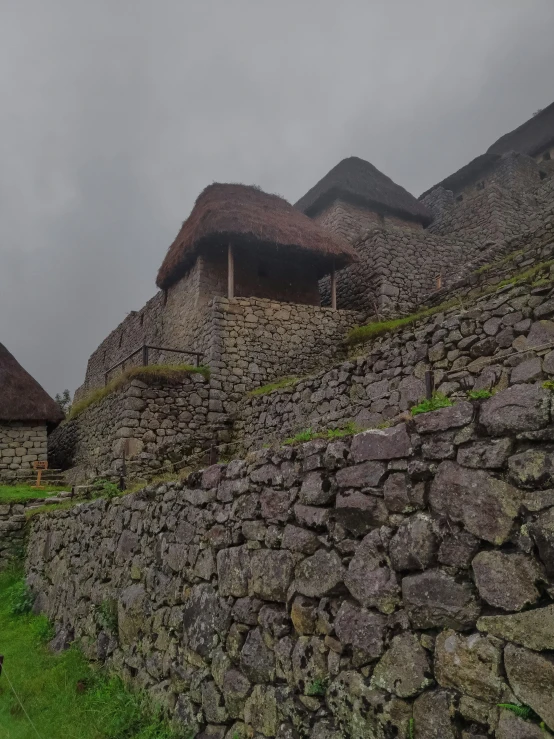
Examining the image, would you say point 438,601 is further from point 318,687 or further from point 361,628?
point 318,687

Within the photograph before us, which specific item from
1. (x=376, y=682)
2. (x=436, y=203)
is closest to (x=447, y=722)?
(x=376, y=682)

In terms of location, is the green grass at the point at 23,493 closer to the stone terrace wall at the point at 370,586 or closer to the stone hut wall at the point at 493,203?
the stone terrace wall at the point at 370,586

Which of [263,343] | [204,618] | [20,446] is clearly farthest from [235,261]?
[204,618]

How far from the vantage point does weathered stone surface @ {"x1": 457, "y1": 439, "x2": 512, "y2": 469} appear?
96.0 inches

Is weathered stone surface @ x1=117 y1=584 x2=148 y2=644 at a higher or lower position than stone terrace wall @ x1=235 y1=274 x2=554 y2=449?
lower

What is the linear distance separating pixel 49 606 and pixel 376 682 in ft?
22.6

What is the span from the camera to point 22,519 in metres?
11.0

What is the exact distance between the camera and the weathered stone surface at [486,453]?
2.44 meters

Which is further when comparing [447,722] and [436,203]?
[436,203]

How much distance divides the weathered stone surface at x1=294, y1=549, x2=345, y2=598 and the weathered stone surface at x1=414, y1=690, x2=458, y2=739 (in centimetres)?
77

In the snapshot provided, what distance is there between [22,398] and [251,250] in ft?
29.6

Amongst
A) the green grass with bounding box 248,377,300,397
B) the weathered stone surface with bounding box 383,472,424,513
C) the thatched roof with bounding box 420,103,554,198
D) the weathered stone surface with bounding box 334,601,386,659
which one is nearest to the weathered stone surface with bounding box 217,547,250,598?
the weathered stone surface with bounding box 334,601,386,659

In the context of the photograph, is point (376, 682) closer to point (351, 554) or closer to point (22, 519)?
point (351, 554)

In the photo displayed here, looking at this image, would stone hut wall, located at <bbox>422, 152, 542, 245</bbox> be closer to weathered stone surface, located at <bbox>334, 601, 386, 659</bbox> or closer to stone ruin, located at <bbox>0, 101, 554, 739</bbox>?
stone ruin, located at <bbox>0, 101, 554, 739</bbox>
